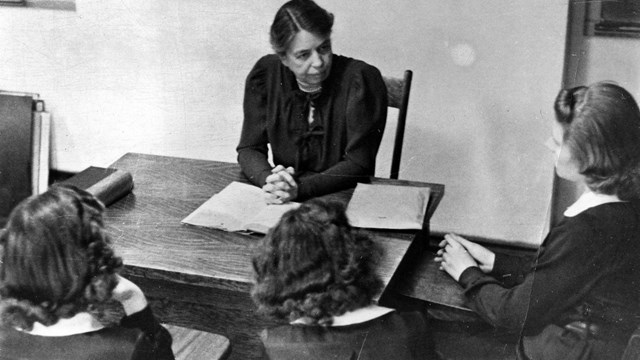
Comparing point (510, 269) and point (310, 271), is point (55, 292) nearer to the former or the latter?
point (310, 271)

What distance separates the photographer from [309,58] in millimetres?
2049

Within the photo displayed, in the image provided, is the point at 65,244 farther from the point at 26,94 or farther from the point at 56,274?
the point at 26,94

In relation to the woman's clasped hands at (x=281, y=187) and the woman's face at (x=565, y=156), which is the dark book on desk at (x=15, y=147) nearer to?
the woman's clasped hands at (x=281, y=187)

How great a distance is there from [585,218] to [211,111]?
1.23 meters

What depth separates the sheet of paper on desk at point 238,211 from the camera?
5.61ft

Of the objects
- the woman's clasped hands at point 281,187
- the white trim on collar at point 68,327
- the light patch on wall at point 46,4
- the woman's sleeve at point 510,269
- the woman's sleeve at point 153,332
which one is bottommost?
the woman's sleeve at point 153,332

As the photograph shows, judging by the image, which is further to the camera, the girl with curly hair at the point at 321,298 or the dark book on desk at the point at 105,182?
the dark book on desk at the point at 105,182

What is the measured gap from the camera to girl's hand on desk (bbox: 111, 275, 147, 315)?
1495mm

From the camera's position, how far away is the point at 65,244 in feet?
4.46

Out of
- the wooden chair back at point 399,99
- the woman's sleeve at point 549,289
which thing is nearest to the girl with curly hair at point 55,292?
the woman's sleeve at point 549,289

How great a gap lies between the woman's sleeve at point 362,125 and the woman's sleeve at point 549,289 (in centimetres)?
60

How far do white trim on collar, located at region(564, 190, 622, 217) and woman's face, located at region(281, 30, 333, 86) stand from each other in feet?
2.96

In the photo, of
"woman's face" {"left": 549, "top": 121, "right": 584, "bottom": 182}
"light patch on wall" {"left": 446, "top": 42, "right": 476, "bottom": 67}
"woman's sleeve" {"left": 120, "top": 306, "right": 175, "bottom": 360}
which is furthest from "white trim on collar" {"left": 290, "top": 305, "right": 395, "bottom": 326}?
"light patch on wall" {"left": 446, "top": 42, "right": 476, "bottom": 67}

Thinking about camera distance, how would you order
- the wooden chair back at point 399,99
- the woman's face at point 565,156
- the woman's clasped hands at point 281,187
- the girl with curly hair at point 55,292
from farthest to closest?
the wooden chair back at point 399,99, the woman's clasped hands at point 281,187, the woman's face at point 565,156, the girl with curly hair at point 55,292
